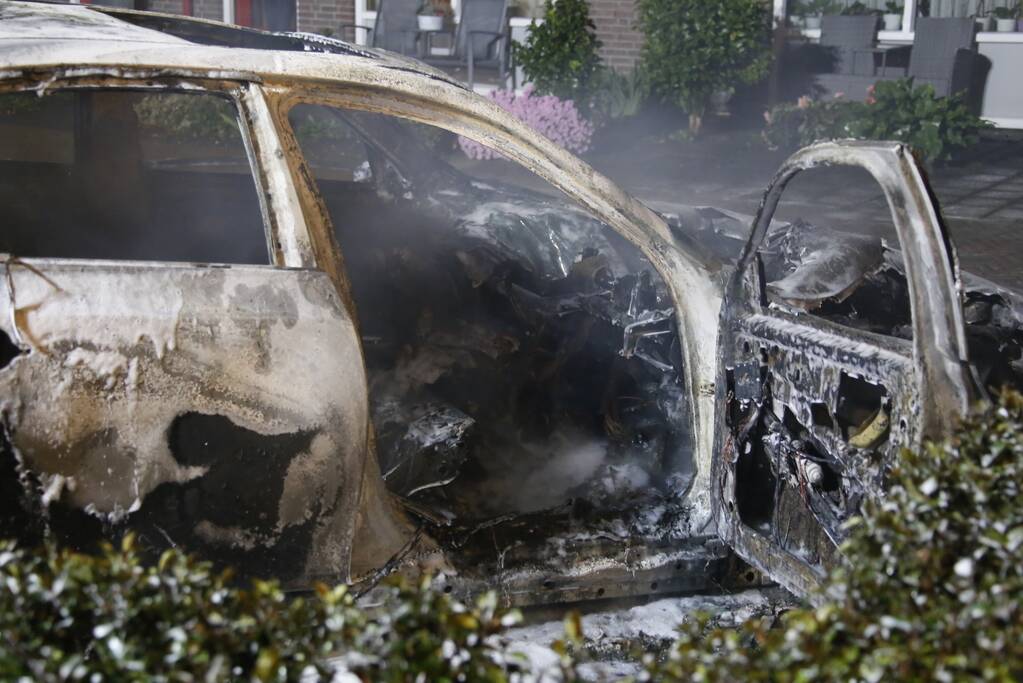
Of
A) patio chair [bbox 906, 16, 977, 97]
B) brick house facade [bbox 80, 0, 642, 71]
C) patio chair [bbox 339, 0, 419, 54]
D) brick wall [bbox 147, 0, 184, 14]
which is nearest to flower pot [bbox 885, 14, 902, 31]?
patio chair [bbox 906, 16, 977, 97]

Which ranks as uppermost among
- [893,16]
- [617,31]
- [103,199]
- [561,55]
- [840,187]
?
[893,16]

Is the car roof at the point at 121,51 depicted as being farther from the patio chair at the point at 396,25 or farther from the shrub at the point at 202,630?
the patio chair at the point at 396,25

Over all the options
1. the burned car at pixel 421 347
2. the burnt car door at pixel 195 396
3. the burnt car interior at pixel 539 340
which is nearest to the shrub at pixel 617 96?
the burnt car interior at pixel 539 340

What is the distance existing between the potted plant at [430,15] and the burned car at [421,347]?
1073 centimetres

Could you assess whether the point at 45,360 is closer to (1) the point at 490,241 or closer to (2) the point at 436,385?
(2) the point at 436,385

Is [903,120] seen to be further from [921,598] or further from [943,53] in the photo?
[921,598]

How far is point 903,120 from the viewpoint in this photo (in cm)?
1231

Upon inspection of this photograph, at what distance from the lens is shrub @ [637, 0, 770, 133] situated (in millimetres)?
12906

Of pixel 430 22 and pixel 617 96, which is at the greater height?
pixel 430 22

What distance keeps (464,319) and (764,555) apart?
1.64 m

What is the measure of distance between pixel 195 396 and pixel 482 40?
12864mm

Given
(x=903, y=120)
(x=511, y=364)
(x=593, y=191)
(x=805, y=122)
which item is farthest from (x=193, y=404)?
(x=805, y=122)

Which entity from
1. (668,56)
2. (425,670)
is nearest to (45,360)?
(425,670)

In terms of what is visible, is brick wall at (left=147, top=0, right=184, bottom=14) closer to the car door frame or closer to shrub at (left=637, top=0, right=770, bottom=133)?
shrub at (left=637, top=0, right=770, bottom=133)
